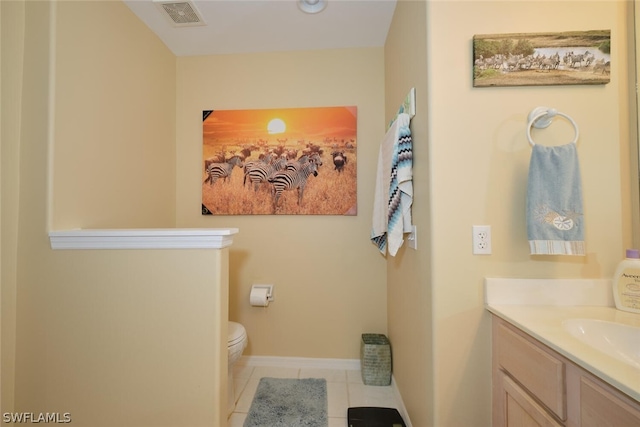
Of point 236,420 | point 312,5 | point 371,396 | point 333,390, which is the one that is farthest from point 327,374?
point 312,5

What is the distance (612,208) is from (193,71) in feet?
9.65

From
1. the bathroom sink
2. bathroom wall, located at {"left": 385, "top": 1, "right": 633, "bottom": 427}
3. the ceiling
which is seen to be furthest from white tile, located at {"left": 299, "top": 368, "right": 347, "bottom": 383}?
the ceiling

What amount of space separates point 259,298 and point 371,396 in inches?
41.8

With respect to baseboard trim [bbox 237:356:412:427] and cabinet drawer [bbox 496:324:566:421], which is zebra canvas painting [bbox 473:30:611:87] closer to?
cabinet drawer [bbox 496:324:566:421]

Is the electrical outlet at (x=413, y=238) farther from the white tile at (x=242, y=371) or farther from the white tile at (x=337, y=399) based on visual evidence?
the white tile at (x=242, y=371)

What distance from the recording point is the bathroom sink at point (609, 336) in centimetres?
86

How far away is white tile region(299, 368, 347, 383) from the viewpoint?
6.48 feet

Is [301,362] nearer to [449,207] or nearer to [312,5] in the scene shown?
[449,207]

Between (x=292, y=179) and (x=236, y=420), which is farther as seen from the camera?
(x=292, y=179)

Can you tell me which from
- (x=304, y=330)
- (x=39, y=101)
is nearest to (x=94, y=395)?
(x=304, y=330)

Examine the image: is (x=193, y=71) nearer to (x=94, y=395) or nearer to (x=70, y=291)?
(x=70, y=291)

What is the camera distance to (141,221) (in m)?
1.87

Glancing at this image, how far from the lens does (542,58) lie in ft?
3.71

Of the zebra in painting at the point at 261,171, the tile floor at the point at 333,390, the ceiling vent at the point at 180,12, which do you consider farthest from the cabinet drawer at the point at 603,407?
the ceiling vent at the point at 180,12
